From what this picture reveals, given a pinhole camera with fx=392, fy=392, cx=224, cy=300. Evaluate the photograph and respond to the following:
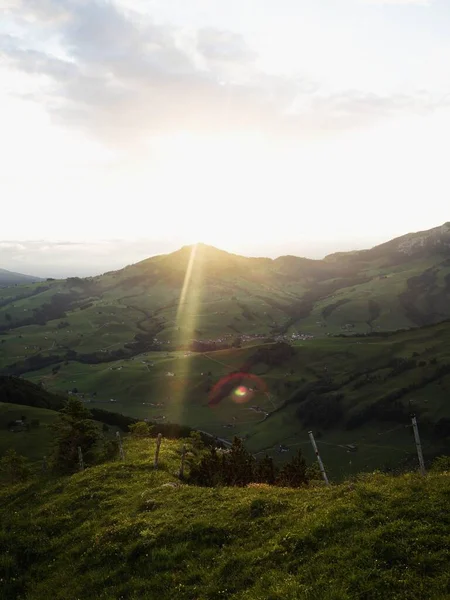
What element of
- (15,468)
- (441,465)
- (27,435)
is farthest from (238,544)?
(27,435)

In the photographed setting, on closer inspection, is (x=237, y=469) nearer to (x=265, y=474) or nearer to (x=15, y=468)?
(x=265, y=474)

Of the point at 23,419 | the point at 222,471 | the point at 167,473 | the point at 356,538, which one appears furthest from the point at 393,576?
the point at 23,419

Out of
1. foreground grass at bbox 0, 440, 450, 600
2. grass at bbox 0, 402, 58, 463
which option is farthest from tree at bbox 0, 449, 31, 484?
grass at bbox 0, 402, 58, 463

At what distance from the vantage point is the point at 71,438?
44250 mm

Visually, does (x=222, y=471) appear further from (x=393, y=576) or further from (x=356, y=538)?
(x=393, y=576)

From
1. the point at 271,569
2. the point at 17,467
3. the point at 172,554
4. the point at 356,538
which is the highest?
the point at 356,538

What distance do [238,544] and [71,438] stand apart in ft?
99.6

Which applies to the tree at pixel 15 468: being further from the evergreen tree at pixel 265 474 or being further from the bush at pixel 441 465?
the bush at pixel 441 465

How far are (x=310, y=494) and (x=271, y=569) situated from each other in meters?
7.91

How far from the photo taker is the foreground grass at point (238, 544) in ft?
49.8

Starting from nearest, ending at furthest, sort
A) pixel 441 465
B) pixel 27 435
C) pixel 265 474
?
pixel 441 465, pixel 265 474, pixel 27 435

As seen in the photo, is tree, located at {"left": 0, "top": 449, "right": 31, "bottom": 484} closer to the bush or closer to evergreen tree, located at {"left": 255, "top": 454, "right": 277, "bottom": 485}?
evergreen tree, located at {"left": 255, "top": 454, "right": 277, "bottom": 485}

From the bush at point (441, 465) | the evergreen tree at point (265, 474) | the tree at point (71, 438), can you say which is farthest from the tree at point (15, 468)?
the bush at point (441, 465)

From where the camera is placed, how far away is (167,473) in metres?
35.8
